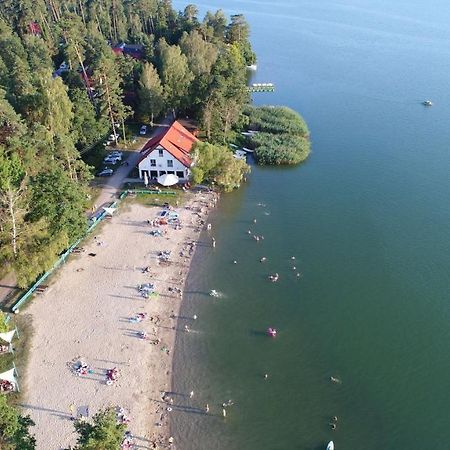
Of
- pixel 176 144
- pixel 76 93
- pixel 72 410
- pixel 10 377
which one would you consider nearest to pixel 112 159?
pixel 176 144

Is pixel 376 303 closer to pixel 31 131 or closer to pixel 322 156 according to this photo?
pixel 322 156

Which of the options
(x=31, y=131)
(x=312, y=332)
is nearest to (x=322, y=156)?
(x=312, y=332)

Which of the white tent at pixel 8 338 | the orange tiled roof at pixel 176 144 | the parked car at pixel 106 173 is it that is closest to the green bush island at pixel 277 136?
the orange tiled roof at pixel 176 144

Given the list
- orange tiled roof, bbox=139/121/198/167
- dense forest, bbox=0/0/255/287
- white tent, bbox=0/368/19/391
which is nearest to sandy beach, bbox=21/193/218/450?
white tent, bbox=0/368/19/391

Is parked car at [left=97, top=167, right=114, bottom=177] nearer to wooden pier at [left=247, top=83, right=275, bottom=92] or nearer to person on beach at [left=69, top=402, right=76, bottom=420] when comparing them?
person on beach at [left=69, top=402, right=76, bottom=420]

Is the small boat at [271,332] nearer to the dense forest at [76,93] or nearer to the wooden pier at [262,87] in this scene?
the dense forest at [76,93]

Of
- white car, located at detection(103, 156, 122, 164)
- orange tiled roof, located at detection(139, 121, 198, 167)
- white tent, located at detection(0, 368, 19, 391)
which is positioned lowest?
white tent, located at detection(0, 368, 19, 391)
